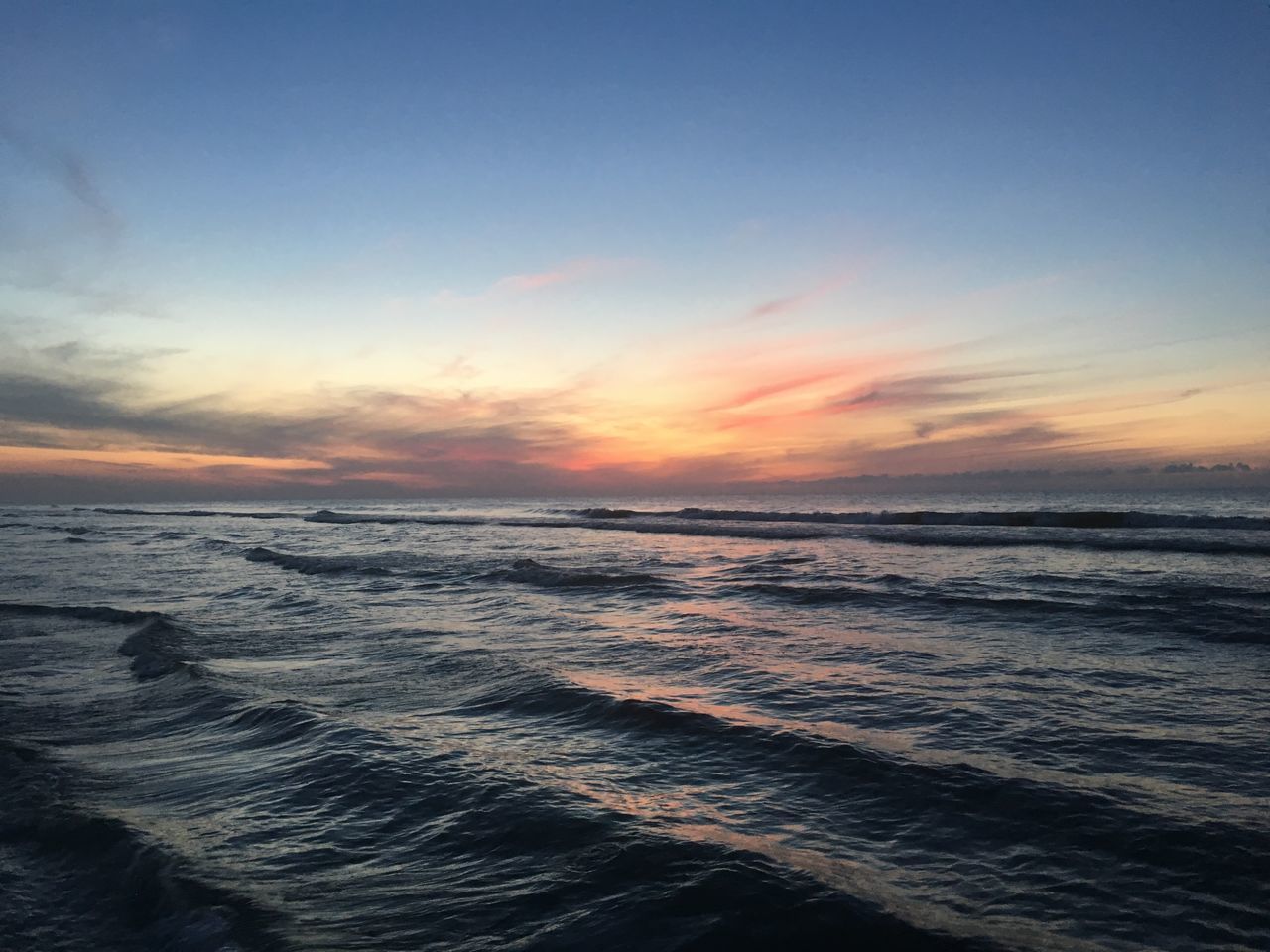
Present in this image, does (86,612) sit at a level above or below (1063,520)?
below

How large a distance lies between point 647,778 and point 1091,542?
29.9 m

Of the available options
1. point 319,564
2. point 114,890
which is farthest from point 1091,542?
point 114,890

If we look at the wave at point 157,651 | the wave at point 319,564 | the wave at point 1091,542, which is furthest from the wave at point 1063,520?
the wave at point 157,651

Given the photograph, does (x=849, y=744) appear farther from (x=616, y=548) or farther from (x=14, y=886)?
(x=616, y=548)

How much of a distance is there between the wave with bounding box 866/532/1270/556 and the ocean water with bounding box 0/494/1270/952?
1164 centimetres

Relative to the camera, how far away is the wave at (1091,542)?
2586 cm

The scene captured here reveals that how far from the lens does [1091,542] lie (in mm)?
29984

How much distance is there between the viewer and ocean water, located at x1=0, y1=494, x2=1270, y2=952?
4.39 metres

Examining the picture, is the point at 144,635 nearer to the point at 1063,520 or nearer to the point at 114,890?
the point at 114,890

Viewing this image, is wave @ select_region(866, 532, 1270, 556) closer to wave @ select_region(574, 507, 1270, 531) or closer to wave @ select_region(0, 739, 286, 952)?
wave @ select_region(574, 507, 1270, 531)

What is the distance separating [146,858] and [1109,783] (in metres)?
7.57

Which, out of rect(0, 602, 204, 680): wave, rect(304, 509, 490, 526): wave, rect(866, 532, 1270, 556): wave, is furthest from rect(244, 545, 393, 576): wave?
rect(304, 509, 490, 526): wave

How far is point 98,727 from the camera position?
27.8 ft

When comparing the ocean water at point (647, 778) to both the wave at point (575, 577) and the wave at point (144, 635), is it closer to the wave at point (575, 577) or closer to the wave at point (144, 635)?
the wave at point (144, 635)
